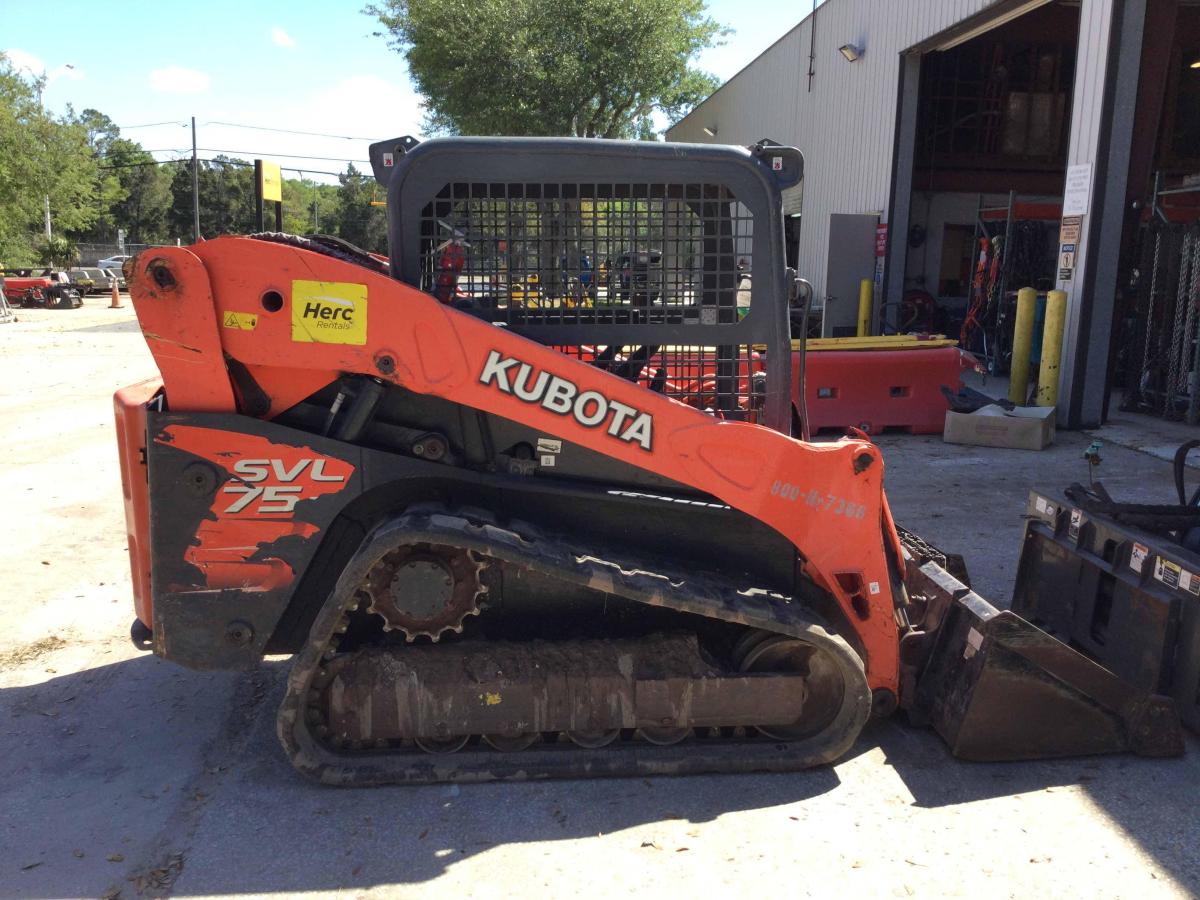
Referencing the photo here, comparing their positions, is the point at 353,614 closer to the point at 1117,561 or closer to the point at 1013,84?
the point at 1117,561

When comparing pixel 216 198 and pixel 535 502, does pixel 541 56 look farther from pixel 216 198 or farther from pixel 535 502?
A: pixel 216 198

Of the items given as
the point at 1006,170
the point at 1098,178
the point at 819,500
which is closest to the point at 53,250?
A: the point at 1006,170

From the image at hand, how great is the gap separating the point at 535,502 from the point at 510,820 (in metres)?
1.11

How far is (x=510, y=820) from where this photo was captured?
133 inches

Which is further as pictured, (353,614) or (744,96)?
(744,96)

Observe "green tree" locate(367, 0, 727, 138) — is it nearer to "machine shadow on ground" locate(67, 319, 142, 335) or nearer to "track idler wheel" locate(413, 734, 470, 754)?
"machine shadow on ground" locate(67, 319, 142, 335)

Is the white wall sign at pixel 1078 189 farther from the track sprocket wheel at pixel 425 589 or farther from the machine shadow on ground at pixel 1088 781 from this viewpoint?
the track sprocket wheel at pixel 425 589

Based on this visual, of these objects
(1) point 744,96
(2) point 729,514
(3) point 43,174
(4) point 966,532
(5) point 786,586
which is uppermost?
(1) point 744,96

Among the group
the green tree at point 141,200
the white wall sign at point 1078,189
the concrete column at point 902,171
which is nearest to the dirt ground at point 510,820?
the white wall sign at point 1078,189

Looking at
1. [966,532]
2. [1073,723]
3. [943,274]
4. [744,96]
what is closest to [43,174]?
[744,96]

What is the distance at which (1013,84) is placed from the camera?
20.0m

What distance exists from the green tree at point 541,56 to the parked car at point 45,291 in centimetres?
1373

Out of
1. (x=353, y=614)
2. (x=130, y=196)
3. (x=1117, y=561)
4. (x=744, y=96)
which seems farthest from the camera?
(x=130, y=196)

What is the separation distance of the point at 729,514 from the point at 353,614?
144 centimetres
